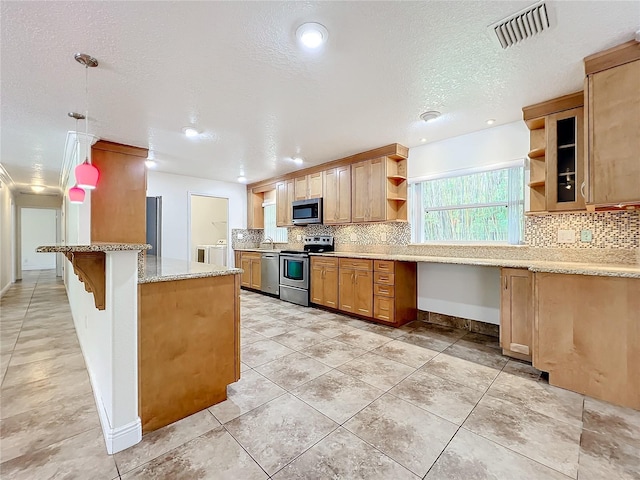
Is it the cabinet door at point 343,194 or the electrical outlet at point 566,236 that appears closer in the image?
the electrical outlet at point 566,236

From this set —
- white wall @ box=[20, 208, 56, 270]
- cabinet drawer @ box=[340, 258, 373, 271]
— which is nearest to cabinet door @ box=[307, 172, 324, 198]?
cabinet drawer @ box=[340, 258, 373, 271]

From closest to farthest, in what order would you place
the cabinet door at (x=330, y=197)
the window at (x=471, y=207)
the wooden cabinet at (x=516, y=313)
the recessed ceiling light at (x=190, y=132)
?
the wooden cabinet at (x=516, y=313) < the window at (x=471, y=207) < the recessed ceiling light at (x=190, y=132) < the cabinet door at (x=330, y=197)

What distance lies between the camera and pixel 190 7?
1.58 meters

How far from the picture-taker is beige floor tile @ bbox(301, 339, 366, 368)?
2.74m

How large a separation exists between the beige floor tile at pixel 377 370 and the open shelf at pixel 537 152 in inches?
96.5

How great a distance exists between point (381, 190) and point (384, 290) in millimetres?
1420

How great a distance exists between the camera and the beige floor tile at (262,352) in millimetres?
2746

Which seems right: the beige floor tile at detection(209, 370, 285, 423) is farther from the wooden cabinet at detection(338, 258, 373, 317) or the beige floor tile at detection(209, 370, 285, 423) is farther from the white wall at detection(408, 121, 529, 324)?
the white wall at detection(408, 121, 529, 324)

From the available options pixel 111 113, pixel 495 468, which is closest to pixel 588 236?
pixel 495 468

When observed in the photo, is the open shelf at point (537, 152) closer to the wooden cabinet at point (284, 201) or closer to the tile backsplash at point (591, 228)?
the tile backsplash at point (591, 228)

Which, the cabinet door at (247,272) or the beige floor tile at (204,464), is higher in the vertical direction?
the cabinet door at (247,272)

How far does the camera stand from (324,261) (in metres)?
4.61

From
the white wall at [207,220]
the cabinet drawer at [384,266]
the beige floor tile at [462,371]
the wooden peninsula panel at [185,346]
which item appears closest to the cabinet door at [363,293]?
the cabinet drawer at [384,266]

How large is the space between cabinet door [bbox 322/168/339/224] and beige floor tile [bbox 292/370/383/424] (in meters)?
2.85
